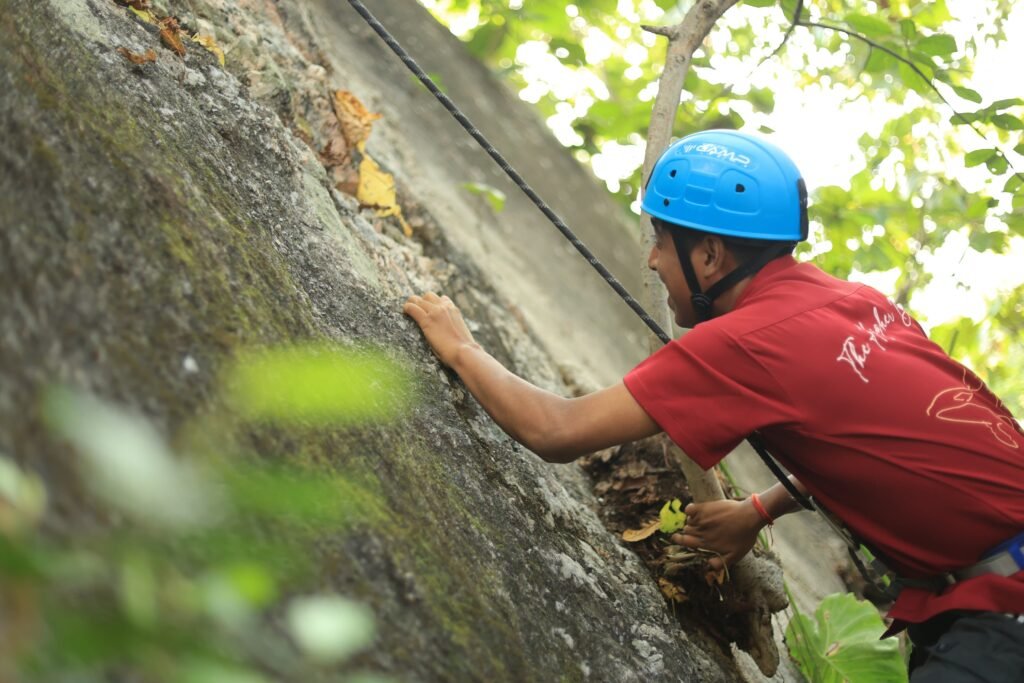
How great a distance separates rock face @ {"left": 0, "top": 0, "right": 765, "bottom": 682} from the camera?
4.50 ft

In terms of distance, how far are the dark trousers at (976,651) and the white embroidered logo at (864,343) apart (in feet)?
2.04

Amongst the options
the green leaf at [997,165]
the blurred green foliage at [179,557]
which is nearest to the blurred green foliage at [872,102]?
the green leaf at [997,165]

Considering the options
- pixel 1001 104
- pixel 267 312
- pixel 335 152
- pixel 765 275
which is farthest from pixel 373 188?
pixel 1001 104

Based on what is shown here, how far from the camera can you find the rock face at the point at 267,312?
1370 mm

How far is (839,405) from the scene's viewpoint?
86.2 inches

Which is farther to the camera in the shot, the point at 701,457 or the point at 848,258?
the point at 848,258

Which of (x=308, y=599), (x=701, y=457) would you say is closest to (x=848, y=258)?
(x=701, y=457)

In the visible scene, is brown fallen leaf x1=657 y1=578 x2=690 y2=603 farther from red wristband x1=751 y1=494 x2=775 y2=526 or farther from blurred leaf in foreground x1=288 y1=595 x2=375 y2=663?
blurred leaf in foreground x1=288 y1=595 x2=375 y2=663

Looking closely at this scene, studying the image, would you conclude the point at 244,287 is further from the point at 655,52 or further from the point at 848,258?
the point at 655,52

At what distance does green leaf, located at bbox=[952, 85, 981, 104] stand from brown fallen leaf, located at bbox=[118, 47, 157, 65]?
260 cm

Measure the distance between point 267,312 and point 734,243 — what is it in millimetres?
1268

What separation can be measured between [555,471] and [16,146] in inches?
70.0

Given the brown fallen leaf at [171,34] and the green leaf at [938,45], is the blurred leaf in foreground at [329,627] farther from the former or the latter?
the green leaf at [938,45]

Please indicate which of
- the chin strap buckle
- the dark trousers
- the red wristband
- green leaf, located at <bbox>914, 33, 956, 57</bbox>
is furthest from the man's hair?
green leaf, located at <bbox>914, 33, 956, 57</bbox>
